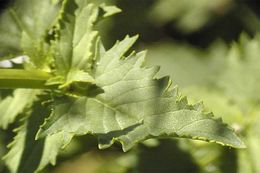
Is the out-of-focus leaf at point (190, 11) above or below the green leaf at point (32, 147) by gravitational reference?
above

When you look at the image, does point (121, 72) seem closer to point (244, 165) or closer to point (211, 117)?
point (211, 117)

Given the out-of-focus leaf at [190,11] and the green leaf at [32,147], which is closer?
the green leaf at [32,147]

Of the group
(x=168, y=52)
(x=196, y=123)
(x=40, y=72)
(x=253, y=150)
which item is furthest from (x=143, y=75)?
(x=168, y=52)

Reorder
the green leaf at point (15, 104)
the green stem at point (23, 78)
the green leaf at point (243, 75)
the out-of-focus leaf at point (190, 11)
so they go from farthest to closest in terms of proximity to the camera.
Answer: the out-of-focus leaf at point (190, 11)
the green leaf at point (243, 75)
the green leaf at point (15, 104)
the green stem at point (23, 78)

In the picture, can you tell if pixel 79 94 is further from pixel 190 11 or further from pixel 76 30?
pixel 190 11

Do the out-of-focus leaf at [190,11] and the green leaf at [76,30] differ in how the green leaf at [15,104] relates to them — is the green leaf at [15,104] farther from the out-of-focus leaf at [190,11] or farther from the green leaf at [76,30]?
the out-of-focus leaf at [190,11]

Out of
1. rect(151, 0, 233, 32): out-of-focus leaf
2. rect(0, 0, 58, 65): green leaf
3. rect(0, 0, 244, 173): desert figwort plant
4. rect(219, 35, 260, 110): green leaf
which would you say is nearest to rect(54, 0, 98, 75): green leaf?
rect(0, 0, 244, 173): desert figwort plant

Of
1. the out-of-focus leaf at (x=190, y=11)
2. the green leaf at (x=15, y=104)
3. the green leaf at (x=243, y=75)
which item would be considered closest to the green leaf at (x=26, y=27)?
the green leaf at (x=15, y=104)

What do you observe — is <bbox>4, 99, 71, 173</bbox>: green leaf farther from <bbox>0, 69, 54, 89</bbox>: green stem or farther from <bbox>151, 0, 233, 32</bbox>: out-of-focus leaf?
<bbox>151, 0, 233, 32</bbox>: out-of-focus leaf

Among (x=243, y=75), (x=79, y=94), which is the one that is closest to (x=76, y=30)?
(x=79, y=94)
